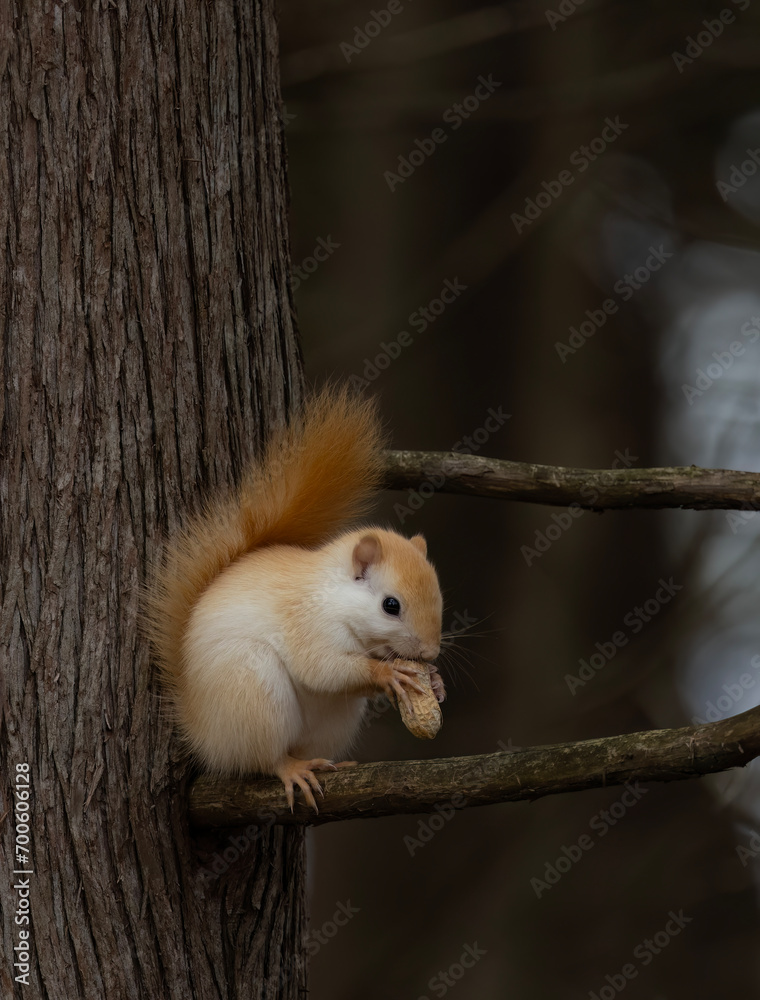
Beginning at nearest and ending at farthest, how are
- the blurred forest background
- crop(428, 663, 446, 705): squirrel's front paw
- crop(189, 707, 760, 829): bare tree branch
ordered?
crop(189, 707, 760, 829): bare tree branch, crop(428, 663, 446, 705): squirrel's front paw, the blurred forest background

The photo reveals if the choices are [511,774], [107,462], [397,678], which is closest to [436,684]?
[397,678]

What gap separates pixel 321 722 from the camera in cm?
172

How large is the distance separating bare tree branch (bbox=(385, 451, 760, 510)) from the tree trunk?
37 centimetres

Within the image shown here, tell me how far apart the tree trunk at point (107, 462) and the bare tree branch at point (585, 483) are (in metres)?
0.37

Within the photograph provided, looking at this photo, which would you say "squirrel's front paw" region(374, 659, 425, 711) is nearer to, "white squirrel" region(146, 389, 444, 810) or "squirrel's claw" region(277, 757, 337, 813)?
"white squirrel" region(146, 389, 444, 810)

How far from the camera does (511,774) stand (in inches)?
52.4

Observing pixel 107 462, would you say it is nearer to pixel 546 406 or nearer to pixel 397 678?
pixel 397 678

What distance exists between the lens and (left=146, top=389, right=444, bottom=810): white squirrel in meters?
1.58

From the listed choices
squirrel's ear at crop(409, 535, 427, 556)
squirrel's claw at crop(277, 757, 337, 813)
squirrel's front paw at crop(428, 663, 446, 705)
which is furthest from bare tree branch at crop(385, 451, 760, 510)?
squirrel's claw at crop(277, 757, 337, 813)

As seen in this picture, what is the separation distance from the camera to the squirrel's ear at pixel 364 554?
5.59ft

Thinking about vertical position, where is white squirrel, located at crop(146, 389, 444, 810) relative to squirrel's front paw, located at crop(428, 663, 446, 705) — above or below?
above

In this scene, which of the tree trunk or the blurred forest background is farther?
the blurred forest background

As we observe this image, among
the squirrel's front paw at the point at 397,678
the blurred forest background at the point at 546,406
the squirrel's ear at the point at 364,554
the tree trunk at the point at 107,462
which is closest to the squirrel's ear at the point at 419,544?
the squirrel's ear at the point at 364,554

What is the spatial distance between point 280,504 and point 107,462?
30cm
